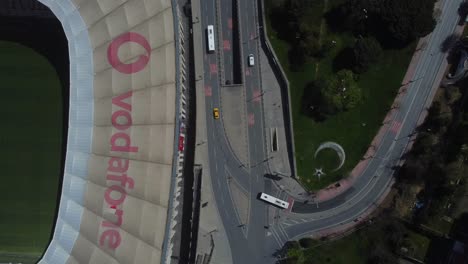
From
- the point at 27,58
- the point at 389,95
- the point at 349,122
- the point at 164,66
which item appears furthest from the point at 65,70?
the point at 389,95

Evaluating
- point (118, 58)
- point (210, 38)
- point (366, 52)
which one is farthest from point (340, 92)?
point (118, 58)

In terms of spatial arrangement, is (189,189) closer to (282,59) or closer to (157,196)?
(157,196)

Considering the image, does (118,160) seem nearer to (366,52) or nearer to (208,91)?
(208,91)

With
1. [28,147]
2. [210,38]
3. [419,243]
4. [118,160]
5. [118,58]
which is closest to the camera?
[118,160]

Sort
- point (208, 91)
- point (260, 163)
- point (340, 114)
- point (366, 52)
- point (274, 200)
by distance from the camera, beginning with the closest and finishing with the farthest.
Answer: point (366, 52)
point (340, 114)
point (274, 200)
point (260, 163)
point (208, 91)

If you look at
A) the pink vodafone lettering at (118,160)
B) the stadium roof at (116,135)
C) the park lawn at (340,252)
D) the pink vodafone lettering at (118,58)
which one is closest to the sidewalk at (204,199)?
the park lawn at (340,252)

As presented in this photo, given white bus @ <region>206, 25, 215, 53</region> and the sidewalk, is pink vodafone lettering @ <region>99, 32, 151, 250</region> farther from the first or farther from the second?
white bus @ <region>206, 25, 215, 53</region>

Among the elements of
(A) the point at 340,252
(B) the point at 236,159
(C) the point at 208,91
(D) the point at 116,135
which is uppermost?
(C) the point at 208,91
